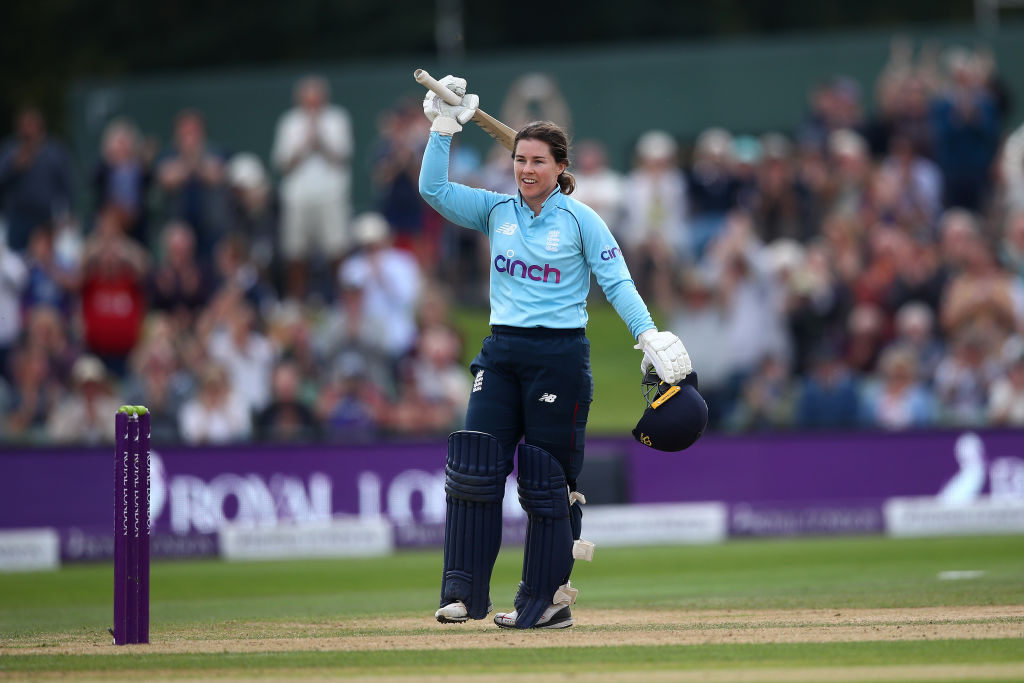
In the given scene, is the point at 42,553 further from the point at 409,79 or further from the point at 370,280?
the point at 409,79

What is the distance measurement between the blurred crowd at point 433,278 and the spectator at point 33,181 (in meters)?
0.03

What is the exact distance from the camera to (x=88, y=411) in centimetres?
1415

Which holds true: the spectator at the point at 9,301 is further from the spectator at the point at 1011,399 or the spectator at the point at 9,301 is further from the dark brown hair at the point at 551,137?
the dark brown hair at the point at 551,137

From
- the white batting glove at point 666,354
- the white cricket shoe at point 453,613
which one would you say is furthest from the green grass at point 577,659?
the white batting glove at point 666,354

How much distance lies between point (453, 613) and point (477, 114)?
2304 millimetres

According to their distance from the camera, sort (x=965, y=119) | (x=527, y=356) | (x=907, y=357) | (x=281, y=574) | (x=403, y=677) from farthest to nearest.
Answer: (x=965, y=119), (x=907, y=357), (x=281, y=574), (x=527, y=356), (x=403, y=677)

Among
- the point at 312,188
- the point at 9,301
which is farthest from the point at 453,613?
the point at 312,188

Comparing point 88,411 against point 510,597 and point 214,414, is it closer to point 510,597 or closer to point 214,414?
point 214,414

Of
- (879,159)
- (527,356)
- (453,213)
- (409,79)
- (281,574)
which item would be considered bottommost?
(281,574)

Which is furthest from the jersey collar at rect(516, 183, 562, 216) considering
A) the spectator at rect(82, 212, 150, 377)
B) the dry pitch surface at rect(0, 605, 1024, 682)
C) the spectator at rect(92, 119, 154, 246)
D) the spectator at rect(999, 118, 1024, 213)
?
the spectator at rect(92, 119, 154, 246)

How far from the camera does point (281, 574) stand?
11.6 meters

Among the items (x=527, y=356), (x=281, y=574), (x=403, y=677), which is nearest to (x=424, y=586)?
(x=281, y=574)

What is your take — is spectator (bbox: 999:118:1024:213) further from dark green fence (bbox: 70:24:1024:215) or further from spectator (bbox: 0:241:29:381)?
spectator (bbox: 0:241:29:381)

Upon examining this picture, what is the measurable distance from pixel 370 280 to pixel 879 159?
232 inches
